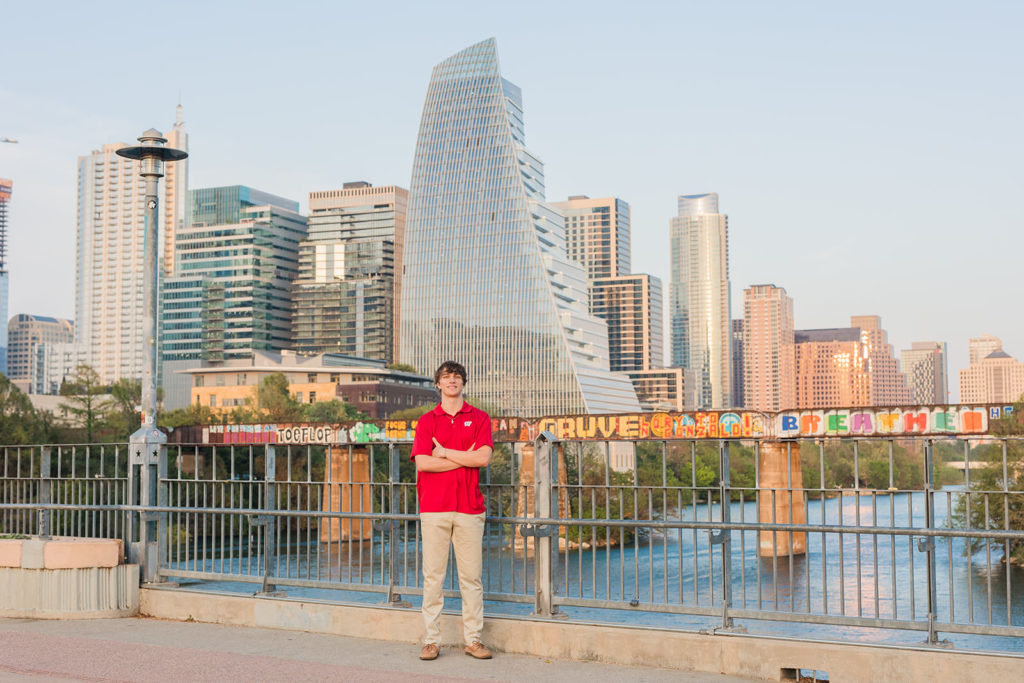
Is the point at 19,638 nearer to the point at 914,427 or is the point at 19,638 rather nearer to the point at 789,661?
the point at 789,661

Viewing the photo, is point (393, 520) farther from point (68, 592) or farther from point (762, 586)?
point (762, 586)

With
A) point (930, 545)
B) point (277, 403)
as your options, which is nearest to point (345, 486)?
point (930, 545)

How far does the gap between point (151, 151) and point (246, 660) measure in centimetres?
674

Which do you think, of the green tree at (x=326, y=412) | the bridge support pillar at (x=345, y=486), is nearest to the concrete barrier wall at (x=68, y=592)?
the bridge support pillar at (x=345, y=486)

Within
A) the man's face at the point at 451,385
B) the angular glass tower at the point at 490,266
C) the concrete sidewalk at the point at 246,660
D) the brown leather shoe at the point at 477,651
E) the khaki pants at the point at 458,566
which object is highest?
the angular glass tower at the point at 490,266

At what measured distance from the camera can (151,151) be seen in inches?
510

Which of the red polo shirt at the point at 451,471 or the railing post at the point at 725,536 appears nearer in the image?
the railing post at the point at 725,536

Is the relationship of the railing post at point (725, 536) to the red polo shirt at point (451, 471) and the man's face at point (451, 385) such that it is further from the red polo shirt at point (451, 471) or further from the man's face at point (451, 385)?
the man's face at point (451, 385)

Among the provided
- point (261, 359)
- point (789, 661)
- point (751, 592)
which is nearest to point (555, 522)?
point (789, 661)

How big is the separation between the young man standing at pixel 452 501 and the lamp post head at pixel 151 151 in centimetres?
588

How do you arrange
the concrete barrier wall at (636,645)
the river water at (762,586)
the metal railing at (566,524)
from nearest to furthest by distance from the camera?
the concrete barrier wall at (636,645) → the metal railing at (566,524) → the river water at (762,586)

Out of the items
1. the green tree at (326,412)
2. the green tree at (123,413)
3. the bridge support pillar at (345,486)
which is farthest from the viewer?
the green tree at (326,412)

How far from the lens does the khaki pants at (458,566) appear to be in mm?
8789

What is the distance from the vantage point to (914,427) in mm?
49719
